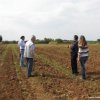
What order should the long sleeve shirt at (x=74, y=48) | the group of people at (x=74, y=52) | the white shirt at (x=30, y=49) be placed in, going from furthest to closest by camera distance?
the long sleeve shirt at (x=74, y=48), the white shirt at (x=30, y=49), the group of people at (x=74, y=52)

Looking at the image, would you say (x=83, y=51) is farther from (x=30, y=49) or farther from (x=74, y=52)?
(x=30, y=49)

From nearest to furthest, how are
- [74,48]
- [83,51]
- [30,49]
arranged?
[83,51] < [30,49] < [74,48]

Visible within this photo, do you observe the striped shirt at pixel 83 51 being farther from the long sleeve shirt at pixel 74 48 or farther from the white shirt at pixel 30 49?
the white shirt at pixel 30 49

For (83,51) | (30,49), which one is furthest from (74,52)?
(30,49)

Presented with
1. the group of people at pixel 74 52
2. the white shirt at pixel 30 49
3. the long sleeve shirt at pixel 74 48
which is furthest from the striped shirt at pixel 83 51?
the white shirt at pixel 30 49

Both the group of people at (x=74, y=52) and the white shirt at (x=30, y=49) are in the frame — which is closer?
the group of people at (x=74, y=52)

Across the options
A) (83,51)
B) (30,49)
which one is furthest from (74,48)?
(30,49)

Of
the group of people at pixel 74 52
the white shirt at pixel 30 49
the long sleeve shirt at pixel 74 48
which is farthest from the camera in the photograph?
the long sleeve shirt at pixel 74 48

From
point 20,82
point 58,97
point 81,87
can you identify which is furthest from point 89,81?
point 58,97

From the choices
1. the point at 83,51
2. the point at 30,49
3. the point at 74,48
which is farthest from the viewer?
the point at 74,48

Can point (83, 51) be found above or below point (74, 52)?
above

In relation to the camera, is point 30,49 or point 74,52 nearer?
point 30,49

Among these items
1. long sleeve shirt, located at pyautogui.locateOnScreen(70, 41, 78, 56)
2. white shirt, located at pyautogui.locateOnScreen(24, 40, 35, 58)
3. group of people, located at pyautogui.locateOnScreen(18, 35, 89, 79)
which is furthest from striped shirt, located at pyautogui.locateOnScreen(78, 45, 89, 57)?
white shirt, located at pyautogui.locateOnScreen(24, 40, 35, 58)

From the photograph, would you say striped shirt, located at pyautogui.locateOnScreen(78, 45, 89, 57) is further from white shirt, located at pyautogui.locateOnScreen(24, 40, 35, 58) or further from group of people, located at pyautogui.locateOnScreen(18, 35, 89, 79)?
white shirt, located at pyautogui.locateOnScreen(24, 40, 35, 58)
